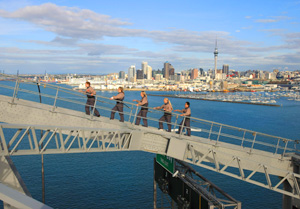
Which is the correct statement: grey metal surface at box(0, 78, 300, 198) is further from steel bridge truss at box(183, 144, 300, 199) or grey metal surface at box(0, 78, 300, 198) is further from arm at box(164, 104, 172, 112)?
arm at box(164, 104, 172, 112)

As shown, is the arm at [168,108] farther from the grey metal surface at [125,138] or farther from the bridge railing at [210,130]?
the grey metal surface at [125,138]

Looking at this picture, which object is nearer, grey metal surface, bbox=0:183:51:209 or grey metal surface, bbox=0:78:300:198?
grey metal surface, bbox=0:183:51:209

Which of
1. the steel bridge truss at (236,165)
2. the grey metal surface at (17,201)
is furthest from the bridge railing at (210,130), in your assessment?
the grey metal surface at (17,201)

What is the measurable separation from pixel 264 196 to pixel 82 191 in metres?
13.4

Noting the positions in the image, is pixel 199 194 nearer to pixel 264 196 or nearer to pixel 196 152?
pixel 196 152

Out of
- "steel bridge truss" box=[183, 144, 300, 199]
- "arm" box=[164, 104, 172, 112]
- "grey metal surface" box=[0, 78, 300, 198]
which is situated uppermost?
"arm" box=[164, 104, 172, 112]

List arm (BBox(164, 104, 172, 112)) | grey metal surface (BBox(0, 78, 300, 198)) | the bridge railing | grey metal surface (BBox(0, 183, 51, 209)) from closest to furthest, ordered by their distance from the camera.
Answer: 1. grey metal surface (BBox(0, 183, 51, 209))
2. grey metal surface (BBox(0, 78, 300, 198))
3. the bridge railing
4. arm (BBox(164, 104, 172, 112))

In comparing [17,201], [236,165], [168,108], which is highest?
[168,108]

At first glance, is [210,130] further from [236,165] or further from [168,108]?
[168,108]

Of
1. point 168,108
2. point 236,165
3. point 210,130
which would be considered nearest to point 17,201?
point 168,108

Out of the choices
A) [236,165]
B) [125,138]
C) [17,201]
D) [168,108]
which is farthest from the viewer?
[168,108]

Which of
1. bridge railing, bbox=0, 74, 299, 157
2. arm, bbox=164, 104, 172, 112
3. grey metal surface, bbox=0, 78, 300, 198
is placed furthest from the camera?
arm, bbox=164, 104, 172, 112

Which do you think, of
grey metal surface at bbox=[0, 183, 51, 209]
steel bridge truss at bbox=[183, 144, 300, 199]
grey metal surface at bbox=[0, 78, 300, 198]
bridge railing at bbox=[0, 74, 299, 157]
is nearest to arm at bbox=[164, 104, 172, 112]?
bridge railing at bbox=[0, 74, 299, 157]

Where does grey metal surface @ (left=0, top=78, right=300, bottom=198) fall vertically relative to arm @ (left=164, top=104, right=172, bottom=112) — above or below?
below
